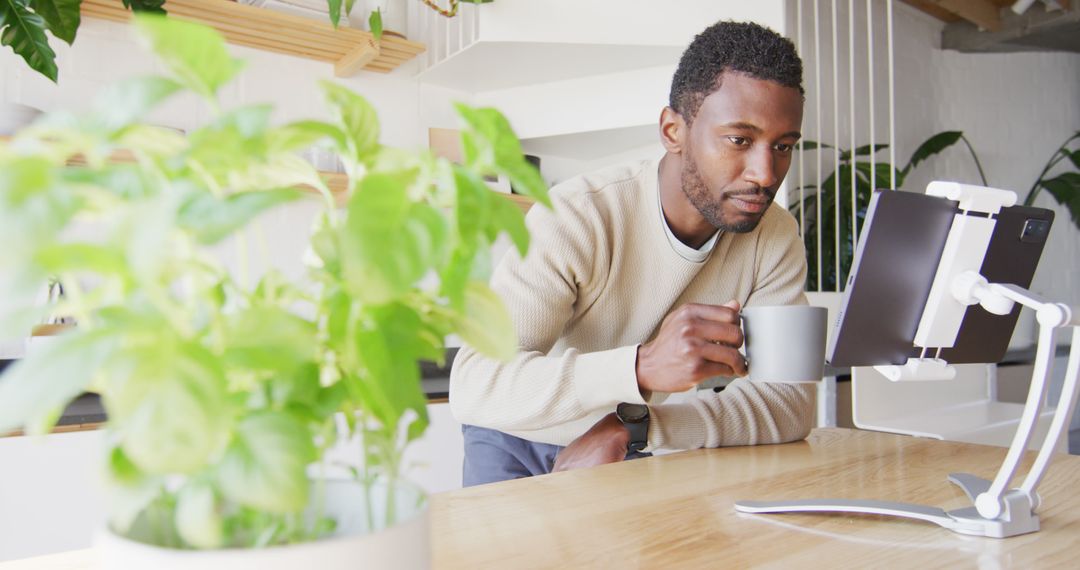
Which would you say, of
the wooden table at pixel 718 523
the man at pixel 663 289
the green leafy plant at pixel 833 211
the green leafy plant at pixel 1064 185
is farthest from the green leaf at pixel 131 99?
the green leafy plant at pixel 1064 185

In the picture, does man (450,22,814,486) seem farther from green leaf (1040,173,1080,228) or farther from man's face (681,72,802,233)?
green leaf (1040,173,1080,228)

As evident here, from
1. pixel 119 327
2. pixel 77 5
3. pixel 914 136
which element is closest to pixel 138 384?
pixel 119 327

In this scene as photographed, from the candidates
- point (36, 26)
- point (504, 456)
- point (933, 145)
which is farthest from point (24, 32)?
point (933, 145)

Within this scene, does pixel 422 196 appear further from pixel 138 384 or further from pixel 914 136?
pixel 914 136

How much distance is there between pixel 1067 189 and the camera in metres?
4.71

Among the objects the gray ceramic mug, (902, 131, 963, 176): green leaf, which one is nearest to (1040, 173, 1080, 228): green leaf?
(902, 131, 963, 176): green leaf

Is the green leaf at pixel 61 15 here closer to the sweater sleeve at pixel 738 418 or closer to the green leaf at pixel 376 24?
the green leaf at pixel 376 24

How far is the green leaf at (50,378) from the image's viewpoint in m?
0.26

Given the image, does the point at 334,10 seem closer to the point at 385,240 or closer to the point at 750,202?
the point at 750,202

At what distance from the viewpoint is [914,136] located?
14.3 feet

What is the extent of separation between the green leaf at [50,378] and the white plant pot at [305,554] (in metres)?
0.09

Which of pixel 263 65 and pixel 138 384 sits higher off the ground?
pixel 263 65

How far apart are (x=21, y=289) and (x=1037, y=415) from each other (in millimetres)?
865

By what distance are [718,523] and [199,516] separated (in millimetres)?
565
